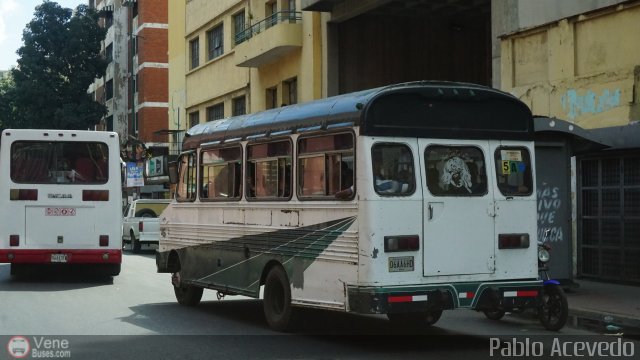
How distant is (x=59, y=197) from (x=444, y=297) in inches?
418

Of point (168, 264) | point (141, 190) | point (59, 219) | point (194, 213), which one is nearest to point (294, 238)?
point (194, 213)

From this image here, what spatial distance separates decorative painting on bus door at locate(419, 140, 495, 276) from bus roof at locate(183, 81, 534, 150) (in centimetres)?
18

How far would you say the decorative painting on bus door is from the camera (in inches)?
349

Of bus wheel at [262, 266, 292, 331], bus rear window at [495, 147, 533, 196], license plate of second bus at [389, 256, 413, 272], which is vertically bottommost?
bus wheel at [262, 266, 292, 331]

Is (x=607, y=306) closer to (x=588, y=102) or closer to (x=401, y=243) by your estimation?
(x=588, y=102)

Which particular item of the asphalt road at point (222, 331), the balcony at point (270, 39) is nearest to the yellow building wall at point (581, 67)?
the asphalt road at point (222, 331)

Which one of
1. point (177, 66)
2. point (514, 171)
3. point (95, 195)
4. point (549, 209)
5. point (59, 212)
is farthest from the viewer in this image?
point (177, 66)

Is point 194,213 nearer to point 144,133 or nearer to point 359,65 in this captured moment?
point 359,65

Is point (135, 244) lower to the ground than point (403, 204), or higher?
lower

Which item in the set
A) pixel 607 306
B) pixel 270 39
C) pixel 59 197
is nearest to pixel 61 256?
pixel 59 197

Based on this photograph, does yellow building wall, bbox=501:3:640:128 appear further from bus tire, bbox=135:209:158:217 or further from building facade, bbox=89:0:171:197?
building facade, bbox=89:0:171:197

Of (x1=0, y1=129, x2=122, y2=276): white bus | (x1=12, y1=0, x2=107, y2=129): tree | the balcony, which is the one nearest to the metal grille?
(x1=0, y1=129, x2=122, y2=276): white bus

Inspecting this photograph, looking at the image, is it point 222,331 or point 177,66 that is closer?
point 222,331

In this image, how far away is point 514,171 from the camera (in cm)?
946
